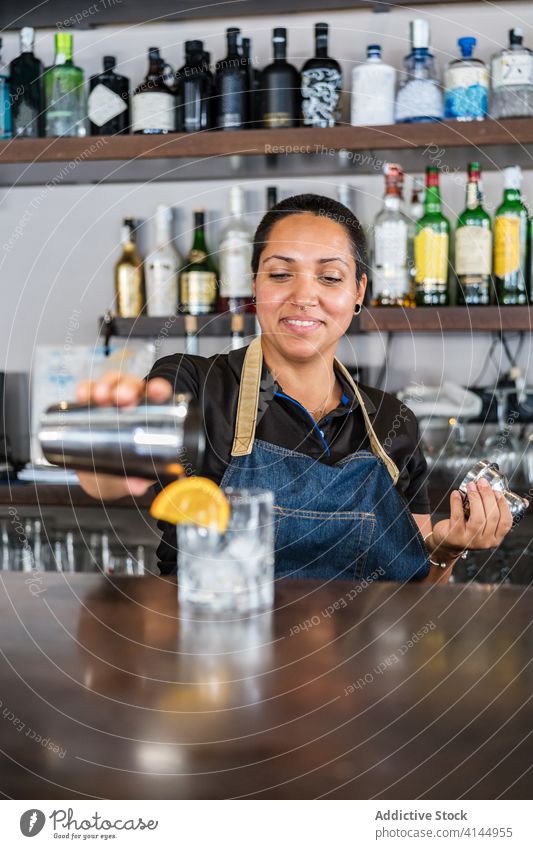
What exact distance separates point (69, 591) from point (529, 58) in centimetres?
142

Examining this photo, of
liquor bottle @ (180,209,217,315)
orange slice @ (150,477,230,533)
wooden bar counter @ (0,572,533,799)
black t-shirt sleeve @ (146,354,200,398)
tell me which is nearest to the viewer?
wooden bar counter @ (0,572,533,799)

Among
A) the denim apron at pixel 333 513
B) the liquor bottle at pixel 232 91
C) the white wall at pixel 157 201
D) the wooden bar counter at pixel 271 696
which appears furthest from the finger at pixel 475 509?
the liquor bottle at pixel 232 91

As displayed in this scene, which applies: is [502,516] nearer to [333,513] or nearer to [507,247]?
[333,513]

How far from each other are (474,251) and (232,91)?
0.58 metres

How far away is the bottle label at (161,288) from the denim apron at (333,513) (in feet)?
2.46

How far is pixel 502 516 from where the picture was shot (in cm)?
110

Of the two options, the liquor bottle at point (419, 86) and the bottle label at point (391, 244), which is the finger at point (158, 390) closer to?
the bottle label at point (391, 244)

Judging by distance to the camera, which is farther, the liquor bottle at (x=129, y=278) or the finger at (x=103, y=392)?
the liquor bottle at (x=129, y=278)

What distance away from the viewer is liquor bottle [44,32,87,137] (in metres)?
1.93

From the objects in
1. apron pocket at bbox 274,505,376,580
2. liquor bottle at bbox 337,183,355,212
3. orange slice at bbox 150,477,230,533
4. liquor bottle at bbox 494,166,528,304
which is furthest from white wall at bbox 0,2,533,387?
orange slice at bbox 150,477,230,533

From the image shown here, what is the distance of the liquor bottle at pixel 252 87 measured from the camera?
1.87m

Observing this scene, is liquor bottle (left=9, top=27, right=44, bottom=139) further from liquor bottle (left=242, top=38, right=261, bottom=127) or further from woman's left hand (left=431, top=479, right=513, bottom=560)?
woman's left hand (left=431, top=479, right=513, bottom=560)

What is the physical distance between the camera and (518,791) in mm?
482

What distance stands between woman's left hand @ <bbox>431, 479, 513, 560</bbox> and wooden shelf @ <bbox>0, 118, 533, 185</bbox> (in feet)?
2.87
